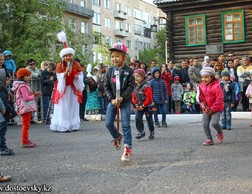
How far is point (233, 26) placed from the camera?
23.8m

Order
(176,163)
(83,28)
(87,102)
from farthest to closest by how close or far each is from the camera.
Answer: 1. (83,28)
2. (87,102)
3. (176,163)

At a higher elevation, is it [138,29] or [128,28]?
[138,29]

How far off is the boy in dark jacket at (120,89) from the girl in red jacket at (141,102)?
100 inches

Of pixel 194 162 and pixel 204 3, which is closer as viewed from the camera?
pixel 194 162

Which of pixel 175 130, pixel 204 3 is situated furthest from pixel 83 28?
pixel 175 130

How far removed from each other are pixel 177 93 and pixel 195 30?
384 inches

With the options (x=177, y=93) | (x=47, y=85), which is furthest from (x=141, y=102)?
(x=177, y=93)

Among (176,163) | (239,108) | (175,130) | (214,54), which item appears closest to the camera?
(176,163)

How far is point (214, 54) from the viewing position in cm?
2405

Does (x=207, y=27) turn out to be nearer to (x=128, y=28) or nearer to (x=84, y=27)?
(x=84, y=27)

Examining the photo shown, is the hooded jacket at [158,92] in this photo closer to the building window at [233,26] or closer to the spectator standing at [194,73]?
the spectator standing at [194,73]

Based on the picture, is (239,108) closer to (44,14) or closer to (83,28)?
(44,14)

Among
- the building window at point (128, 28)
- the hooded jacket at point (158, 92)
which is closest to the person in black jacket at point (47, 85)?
the hooded jacket at point (158, 92)

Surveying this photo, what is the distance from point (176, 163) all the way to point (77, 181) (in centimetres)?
181
